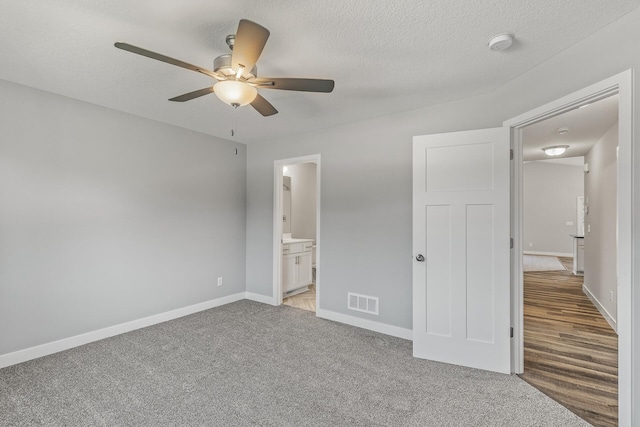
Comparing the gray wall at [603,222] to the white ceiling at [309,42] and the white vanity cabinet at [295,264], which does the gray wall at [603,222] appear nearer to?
the white ceiling at [309,42]

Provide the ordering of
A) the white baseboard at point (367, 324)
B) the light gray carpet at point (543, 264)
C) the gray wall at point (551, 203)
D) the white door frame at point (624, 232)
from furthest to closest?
1. the gray wall at point (551, 203)
2. the light gray carpet at point (543, 264)
3. the white baseboard at point (367, 324)
4. the white door frame at point (624, 232)

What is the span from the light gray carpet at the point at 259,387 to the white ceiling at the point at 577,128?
2.79 metres

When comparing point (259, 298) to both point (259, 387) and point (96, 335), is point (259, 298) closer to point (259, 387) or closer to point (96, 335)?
point (96, 335)

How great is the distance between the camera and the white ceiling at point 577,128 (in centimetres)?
343

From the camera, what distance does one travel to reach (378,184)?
139 inches

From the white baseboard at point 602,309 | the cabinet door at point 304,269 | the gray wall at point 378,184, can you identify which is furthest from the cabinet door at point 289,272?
the white baseboard at point 602,309

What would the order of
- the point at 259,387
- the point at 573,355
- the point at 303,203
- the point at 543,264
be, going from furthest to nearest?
the point at 543,264 → the point at 303,203 → the point at 573,355 → the point at 259,387

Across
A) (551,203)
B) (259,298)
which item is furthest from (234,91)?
(551,203)

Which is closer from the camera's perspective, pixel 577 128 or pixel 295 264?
pixel 577 128

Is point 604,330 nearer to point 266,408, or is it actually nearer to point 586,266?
point 586,266

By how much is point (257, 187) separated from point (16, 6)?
10.6 ft

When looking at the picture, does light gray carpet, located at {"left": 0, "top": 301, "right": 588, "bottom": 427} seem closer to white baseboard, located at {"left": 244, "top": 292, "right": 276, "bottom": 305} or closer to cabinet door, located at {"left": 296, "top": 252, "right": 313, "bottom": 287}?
white baseboard, located at {"left": 244, "top": 292, "right": 276, "bottom": 305}

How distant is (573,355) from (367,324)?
2.01 metres

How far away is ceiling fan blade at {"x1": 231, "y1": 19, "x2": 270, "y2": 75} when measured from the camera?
1410 millimetres
